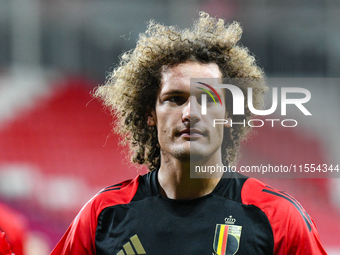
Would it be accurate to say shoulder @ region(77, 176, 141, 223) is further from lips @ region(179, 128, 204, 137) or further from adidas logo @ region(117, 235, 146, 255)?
lips @ region(179, 128, 204, 137)

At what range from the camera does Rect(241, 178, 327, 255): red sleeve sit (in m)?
1.44

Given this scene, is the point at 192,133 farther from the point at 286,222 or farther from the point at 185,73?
the point at 286,222

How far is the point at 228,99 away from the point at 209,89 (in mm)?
219

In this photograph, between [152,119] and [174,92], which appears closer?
[174,92]

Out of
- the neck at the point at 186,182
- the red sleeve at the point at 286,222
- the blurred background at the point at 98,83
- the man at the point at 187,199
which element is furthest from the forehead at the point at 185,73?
the blurred background at the point at 98,83

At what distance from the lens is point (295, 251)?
144cm

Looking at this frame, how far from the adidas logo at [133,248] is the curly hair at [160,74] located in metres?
0.46

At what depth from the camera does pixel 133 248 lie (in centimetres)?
156

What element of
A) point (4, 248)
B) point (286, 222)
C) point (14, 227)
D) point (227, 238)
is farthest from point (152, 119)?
point (14, 227)

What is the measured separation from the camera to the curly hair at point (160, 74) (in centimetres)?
183

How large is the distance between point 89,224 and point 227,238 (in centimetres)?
69

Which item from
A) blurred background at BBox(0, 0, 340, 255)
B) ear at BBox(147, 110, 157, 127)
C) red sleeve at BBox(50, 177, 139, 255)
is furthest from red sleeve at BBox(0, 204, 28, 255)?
ear at BBox(147, 110, 157, 127)

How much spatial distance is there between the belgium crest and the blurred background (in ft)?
4.76

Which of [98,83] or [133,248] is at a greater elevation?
[98,83]
